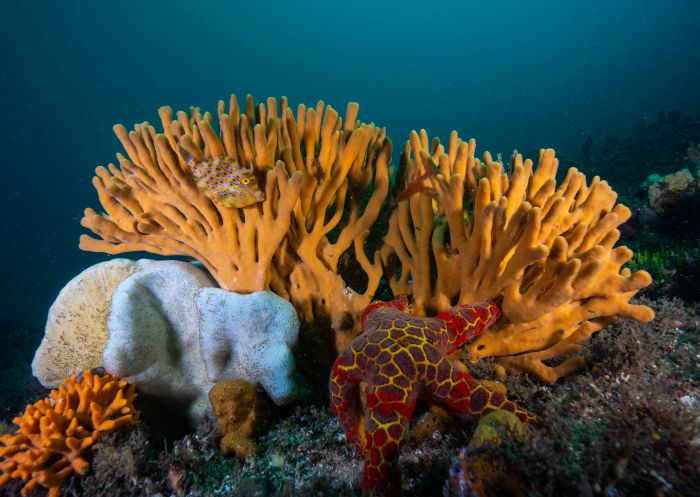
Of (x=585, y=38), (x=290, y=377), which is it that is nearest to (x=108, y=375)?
(x=290, y=377)

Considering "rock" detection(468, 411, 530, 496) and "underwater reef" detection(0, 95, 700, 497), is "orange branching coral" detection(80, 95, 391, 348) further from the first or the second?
"rock" detection(468, 411, 530, 496)

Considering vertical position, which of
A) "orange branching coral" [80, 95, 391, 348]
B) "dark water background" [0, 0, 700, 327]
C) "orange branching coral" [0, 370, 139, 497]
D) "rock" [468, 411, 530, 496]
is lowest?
"orange branching coral" [0, 370, 139, 497]

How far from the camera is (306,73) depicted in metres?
140

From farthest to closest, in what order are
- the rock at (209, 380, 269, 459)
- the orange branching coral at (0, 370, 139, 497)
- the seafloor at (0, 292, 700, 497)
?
the rock at (209, 380, 269, 459) → the orange branching coral at (0, 370, 139, 497) → the seafloor at (0, 292, 700, 497)

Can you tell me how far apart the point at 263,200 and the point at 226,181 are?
0.38 meters

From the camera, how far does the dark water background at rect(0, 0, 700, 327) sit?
2286 inches

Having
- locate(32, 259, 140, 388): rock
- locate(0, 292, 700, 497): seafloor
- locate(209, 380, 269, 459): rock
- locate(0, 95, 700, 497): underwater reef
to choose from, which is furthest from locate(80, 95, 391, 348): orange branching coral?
locate(0, 292, 700, 497): seafloor

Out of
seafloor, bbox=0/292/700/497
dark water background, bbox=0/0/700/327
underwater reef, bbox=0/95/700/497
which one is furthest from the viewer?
dark water background, bbox=0/0/700/327

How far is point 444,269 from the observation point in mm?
3156

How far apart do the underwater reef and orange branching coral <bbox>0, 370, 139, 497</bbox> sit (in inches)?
1.2

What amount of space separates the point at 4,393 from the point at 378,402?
12855 millimetres

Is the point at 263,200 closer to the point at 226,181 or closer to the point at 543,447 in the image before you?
the point at 226,181

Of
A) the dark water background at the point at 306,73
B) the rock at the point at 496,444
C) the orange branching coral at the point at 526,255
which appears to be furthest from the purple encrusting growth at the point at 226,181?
the dark water background at the point at 306,73

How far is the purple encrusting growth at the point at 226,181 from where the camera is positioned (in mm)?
2996
